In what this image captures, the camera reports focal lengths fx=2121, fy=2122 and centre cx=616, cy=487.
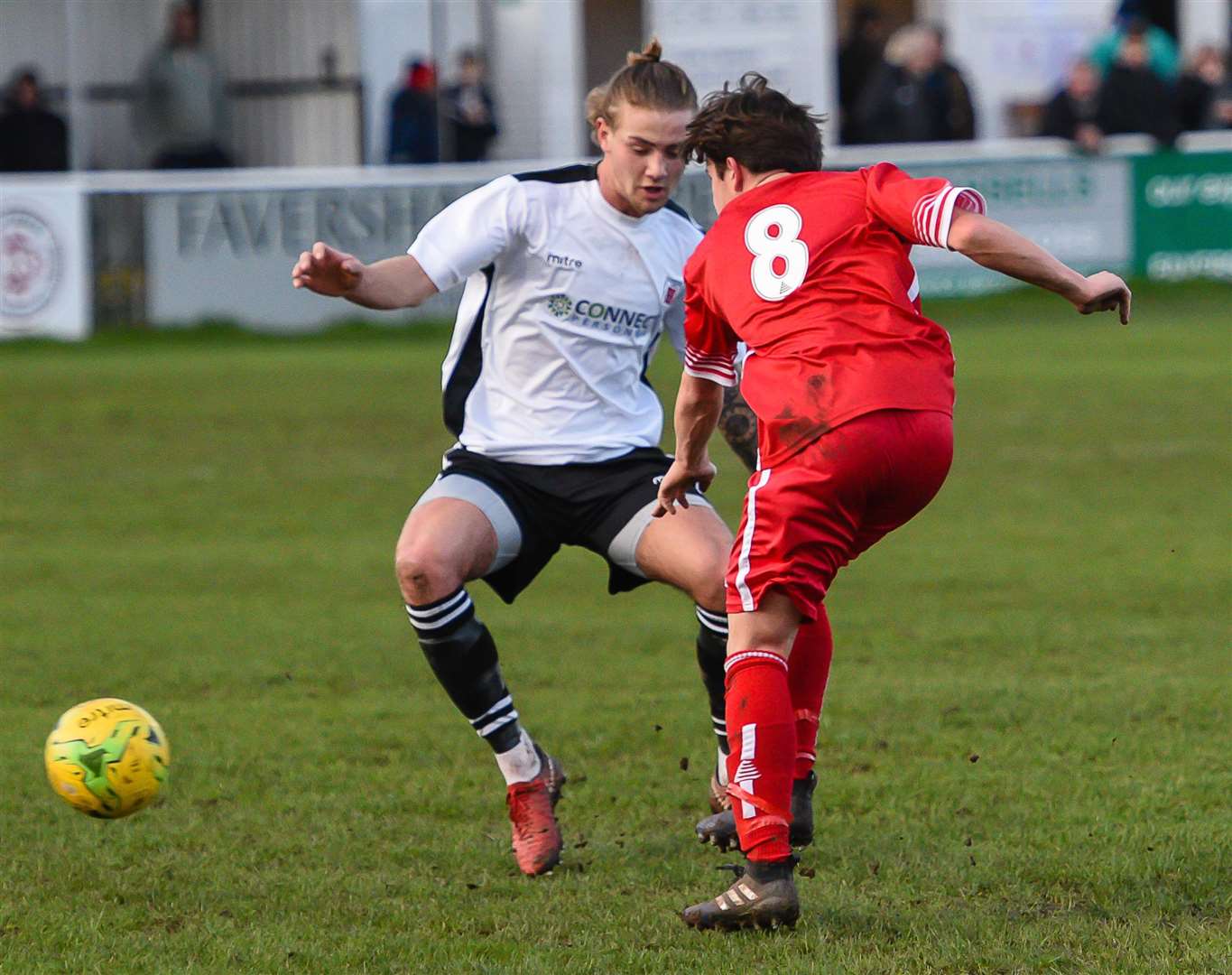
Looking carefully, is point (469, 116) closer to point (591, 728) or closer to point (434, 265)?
point (591, 728)

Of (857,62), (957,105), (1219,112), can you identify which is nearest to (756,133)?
(957,105)

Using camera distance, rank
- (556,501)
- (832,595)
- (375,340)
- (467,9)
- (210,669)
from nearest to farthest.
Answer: (556,501)
(210,669)
(832,595)
(375,340)
(467,9)

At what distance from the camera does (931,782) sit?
605cm

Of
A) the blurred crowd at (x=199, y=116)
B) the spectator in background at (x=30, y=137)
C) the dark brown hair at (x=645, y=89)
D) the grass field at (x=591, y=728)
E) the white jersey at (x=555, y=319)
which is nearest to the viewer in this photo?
the grass field at (x=591, y=728)

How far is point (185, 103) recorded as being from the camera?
23.0 meters

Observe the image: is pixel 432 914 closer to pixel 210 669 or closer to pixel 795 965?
pixel 795 965

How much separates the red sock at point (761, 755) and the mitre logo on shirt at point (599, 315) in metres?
1.53

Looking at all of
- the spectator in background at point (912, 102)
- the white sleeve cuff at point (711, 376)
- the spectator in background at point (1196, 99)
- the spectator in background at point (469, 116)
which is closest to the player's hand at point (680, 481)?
the white sleeve cuff at point (711, 376)

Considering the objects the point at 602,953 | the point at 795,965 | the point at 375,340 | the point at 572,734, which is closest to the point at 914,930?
the point at 795,965

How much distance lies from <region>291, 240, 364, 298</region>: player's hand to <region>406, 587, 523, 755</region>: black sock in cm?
84

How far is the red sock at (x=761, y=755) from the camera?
4.64m

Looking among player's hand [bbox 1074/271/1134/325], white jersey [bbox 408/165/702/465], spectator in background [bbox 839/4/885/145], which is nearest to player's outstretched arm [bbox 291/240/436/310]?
white jersey [bbox 408/165/702/465]

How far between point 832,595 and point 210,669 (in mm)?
2906

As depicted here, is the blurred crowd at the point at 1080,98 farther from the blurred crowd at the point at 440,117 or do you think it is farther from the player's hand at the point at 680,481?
the player's hand at the point at 680,481
